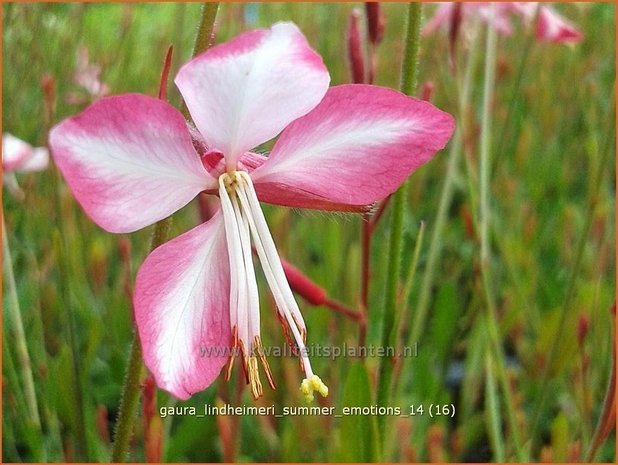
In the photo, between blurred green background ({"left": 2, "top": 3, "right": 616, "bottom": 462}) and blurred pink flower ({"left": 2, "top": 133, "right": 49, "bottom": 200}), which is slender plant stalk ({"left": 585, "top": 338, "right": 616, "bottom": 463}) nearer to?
blurred green background ({"left": 2, "top": 3, "right": 616, "bottom": 462})

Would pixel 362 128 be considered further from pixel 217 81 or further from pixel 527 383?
pixel 527 383

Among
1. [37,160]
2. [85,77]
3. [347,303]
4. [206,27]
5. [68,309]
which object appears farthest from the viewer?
[85,77]

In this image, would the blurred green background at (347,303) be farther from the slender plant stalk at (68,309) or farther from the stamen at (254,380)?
the stamen at (254,380)

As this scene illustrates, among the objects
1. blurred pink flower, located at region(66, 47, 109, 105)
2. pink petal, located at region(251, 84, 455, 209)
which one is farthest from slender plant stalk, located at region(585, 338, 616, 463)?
blurred pink flower, located at region(66, 47, 109, 105)

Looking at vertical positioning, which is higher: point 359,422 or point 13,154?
point 13,154

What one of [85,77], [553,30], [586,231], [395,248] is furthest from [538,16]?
[85,77]

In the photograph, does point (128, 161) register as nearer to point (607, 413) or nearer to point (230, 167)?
point (230, 167)
